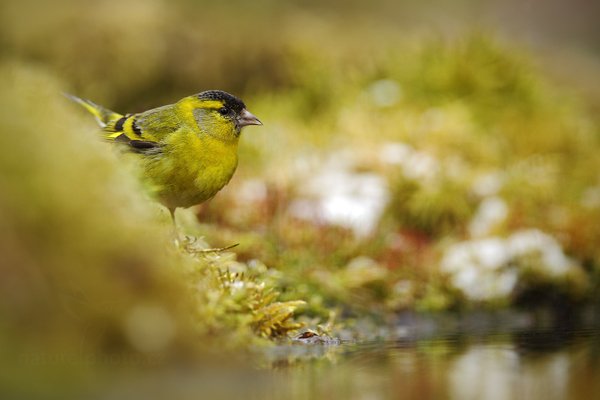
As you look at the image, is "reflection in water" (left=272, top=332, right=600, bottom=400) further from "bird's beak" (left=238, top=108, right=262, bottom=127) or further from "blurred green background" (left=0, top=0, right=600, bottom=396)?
"bird's beak" (left=238, top=108, right=262, bottom=127)

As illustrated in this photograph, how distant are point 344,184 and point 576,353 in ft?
12.5

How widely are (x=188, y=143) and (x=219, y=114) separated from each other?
0.88 feet

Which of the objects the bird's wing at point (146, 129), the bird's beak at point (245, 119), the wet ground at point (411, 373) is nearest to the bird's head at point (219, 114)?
the bird's beak at point (245, 119)

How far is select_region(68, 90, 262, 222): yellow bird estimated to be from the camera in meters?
4.11

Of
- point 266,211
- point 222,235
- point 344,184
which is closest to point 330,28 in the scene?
point 344,184

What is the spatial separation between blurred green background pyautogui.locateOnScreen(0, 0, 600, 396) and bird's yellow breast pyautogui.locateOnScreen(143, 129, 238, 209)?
10.1 inches

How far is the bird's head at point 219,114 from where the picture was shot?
425 centimetres

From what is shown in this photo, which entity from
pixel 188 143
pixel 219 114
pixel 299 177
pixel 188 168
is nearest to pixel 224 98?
pixel 219 114

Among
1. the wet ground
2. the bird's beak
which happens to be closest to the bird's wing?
the bird's beak

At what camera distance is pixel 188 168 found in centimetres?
410

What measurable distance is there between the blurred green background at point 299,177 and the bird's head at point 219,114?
54 centimetres

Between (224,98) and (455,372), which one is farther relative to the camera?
(224,98)

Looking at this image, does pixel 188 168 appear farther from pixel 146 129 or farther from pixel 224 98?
pixel 224 98

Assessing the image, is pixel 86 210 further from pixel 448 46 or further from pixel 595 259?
pixel 448 46
